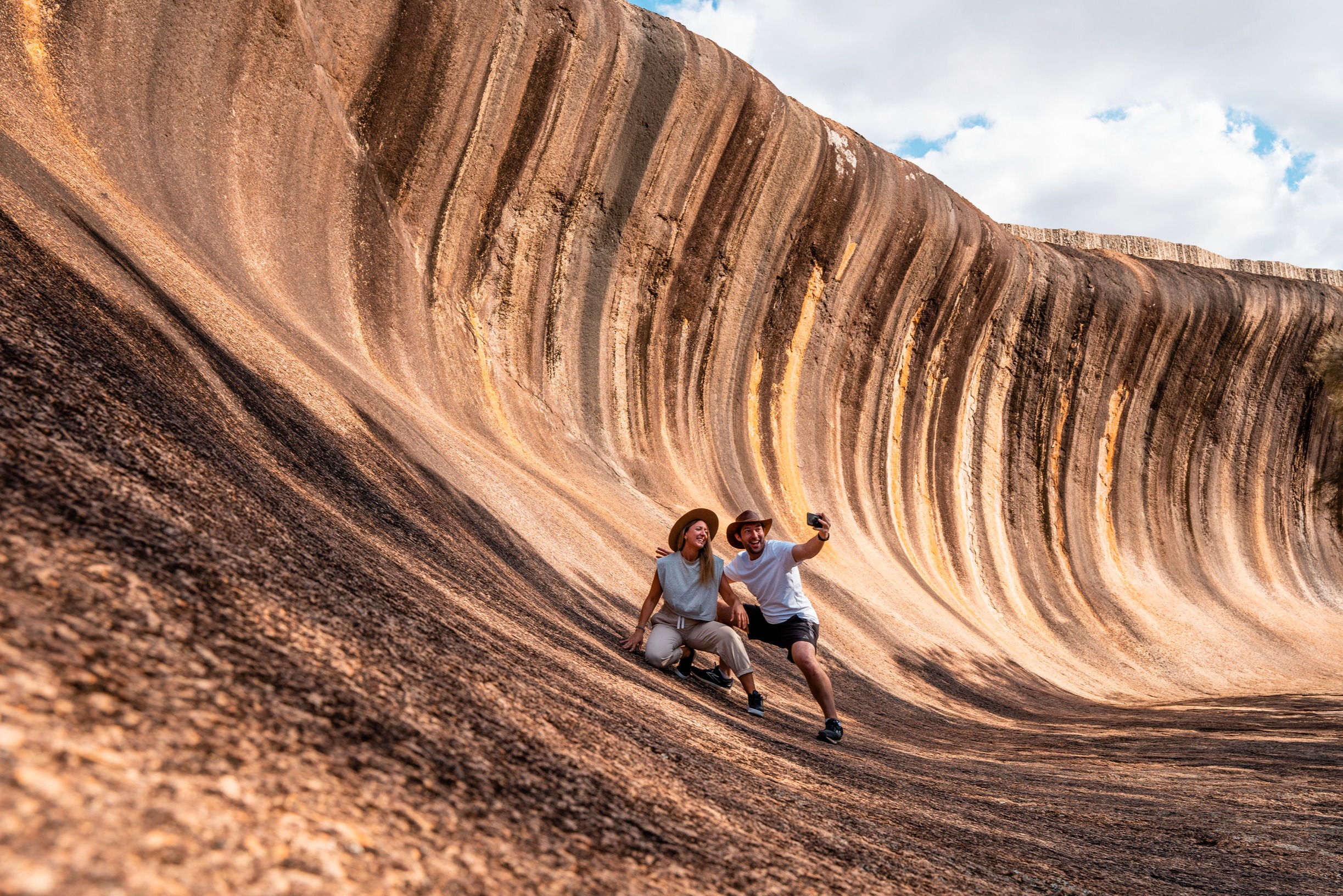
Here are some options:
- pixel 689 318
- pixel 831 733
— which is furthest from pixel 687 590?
pixel 689 318

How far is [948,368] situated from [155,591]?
18697mm

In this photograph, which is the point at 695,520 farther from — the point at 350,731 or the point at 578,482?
the point at 578,482

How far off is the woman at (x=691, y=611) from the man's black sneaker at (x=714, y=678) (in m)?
0.09

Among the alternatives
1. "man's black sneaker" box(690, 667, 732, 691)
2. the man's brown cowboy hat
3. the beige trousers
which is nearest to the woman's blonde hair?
the man's brown cowboy hat

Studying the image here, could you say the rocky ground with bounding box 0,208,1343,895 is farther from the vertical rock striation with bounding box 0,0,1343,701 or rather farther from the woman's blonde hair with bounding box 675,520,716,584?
the vertical rock striation with bounding box 0,0,1343,701

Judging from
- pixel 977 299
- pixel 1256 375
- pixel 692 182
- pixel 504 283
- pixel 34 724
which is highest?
pixel 1256 375

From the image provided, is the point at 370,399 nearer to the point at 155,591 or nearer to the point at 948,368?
the point at 155,591

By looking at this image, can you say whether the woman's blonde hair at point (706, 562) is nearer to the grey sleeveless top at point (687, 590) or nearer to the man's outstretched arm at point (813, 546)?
the grey sleeveless top at point (687, 590)

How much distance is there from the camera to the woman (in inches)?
223

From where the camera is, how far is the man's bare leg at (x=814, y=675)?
5402 millimetres

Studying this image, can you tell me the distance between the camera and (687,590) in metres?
5.76

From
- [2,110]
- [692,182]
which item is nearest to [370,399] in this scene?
[2,110]

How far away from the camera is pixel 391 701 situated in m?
2.29

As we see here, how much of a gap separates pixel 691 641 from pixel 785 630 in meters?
0.59
